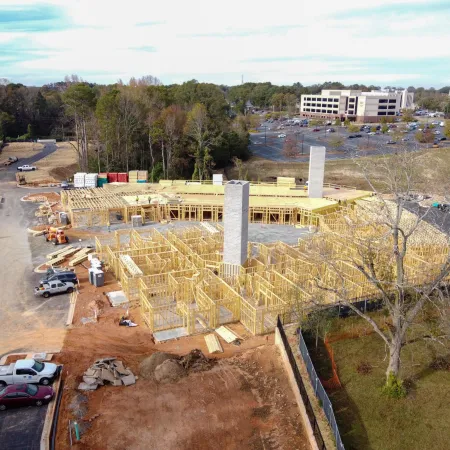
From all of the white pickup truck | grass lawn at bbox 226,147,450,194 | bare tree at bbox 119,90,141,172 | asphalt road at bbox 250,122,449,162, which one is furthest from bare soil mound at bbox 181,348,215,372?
asphalt road at bbox 250,122,449,162

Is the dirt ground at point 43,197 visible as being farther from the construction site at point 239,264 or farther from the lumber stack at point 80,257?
the lumber stack at point 80,257

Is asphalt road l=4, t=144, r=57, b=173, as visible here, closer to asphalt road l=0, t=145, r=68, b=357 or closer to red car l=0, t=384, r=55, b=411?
asphalt road l=0, t=145, r=68, b=357

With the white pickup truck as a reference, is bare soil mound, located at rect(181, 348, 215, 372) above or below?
below

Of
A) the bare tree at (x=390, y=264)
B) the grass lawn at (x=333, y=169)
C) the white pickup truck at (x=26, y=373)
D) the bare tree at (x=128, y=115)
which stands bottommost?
the grass lawn at (x=333, y=169)

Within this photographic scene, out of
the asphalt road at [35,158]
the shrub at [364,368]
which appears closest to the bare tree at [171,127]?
the asphalt road at [35,158]

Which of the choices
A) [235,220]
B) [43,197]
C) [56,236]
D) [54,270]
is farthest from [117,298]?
[43,197]

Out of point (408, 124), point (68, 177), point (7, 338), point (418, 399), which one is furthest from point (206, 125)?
point (408, 124)
